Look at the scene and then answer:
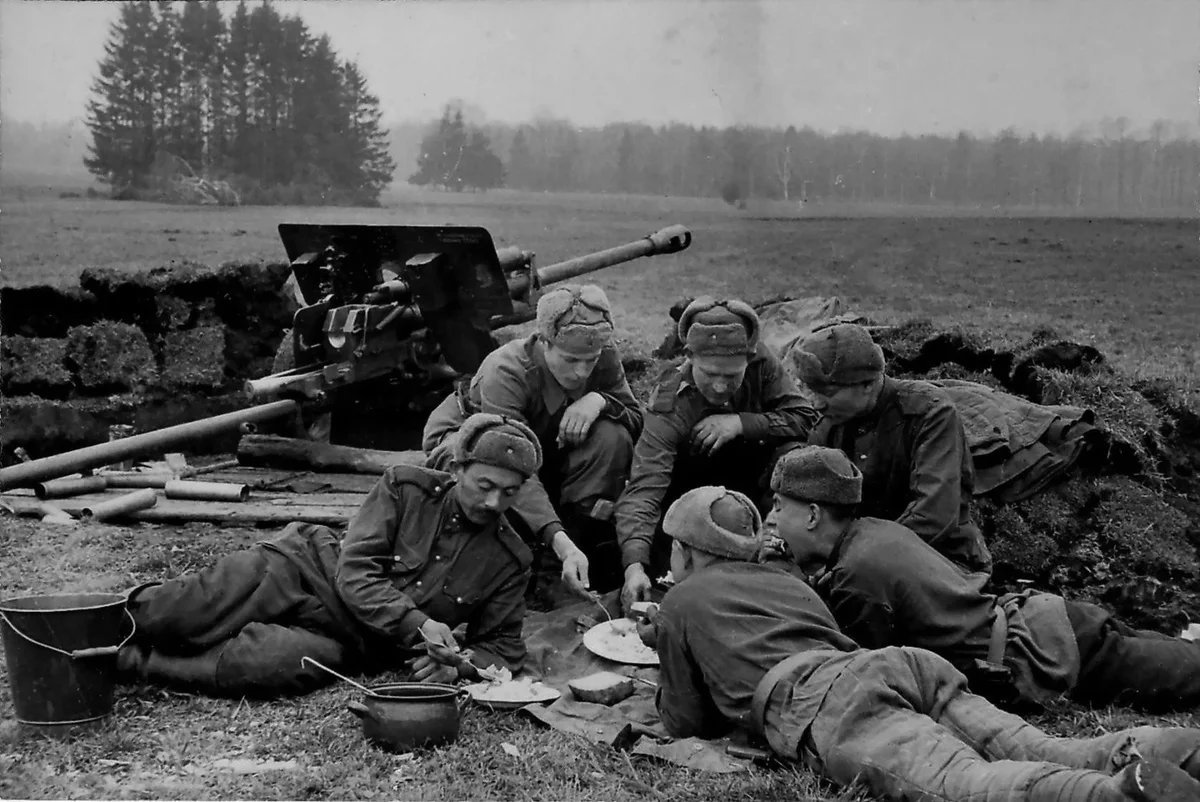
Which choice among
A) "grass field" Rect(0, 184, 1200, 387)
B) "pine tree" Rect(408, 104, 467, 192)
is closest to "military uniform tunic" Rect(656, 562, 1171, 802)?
"grass field" Rect(0, 184, 1200, 387)

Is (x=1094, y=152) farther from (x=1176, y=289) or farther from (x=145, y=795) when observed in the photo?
(x=145, y=795)

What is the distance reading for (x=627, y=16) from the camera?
7684 mm

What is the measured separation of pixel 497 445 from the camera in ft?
13.5

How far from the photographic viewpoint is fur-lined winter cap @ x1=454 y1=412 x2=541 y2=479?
4.11m

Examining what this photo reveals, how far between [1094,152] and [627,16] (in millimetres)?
3162

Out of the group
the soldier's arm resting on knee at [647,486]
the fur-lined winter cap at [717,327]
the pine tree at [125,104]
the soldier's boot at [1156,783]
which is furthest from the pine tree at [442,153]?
the soldier's boot at [1156,783]

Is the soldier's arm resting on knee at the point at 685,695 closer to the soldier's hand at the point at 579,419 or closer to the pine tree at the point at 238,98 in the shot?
the soldier's hand at the point at 579,419

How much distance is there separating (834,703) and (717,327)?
2.16 m

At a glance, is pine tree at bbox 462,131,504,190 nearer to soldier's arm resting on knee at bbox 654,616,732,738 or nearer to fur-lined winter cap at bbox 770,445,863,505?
fur-lined winter cap at bbox 770,445,863,505

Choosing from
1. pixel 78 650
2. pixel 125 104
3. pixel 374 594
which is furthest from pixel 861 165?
pixel 125 104

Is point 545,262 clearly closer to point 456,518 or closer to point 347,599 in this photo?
point 456,518

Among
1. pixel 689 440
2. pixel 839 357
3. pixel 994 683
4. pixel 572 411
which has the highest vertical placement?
pixel 839 357

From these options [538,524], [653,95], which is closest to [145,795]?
[538,524]

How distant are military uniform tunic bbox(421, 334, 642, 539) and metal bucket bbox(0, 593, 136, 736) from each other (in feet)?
6.09
